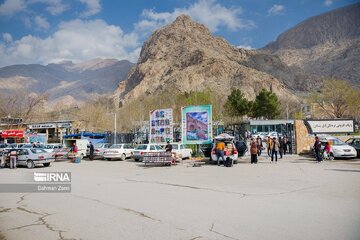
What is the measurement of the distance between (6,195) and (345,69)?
164m

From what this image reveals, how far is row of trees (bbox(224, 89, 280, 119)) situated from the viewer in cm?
7400

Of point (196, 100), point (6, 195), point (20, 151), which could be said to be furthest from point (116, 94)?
point (6, 195)

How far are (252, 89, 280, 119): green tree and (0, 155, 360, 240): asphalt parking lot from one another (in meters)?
61.8

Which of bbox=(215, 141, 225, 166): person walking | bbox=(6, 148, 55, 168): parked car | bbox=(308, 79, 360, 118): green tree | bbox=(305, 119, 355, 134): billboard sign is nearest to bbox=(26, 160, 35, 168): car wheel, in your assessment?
bbox=(6, 148, 55, 168): parked car

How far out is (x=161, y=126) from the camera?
95.8 feet

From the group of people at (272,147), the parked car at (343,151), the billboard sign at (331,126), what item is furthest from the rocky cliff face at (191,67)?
the parked car at (343,151)

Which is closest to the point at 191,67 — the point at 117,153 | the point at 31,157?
the point at 117,153

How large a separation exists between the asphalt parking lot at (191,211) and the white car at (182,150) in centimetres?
1259

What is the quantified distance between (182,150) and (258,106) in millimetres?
51069

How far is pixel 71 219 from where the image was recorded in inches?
315

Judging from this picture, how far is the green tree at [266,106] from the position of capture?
243ft

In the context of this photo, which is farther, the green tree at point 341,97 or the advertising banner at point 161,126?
the green tree at point 341,97

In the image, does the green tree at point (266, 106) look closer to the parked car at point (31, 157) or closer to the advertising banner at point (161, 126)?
the advertising banner at point (161, 126)

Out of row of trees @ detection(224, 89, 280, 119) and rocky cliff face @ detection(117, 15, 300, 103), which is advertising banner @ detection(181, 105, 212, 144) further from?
rocky cliff face @ detection(117, 15, 300, 103)
